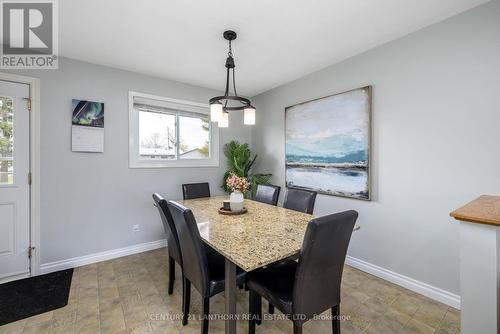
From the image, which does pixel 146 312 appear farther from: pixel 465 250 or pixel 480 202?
pixel 480 202

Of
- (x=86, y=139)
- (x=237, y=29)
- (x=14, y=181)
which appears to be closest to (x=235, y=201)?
(x=237, y=29)

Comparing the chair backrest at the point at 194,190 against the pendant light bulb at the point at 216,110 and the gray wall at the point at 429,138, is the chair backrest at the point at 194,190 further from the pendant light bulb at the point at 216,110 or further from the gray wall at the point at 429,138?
the gray wall at the point at 429,138

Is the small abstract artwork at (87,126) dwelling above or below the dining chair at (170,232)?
above

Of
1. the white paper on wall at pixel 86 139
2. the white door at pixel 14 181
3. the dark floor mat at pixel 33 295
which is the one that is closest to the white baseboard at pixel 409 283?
the dark floor mat at pixel 33 295

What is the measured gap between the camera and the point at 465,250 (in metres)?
1.27

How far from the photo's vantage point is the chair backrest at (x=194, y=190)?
2953 mm

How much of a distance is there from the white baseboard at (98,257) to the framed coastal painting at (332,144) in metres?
2.28

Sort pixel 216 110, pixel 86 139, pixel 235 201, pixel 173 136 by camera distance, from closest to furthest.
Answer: pixel 216 110
pixel 235 201
pixel 86 139
pixel 173 136

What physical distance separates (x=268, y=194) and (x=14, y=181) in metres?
2.83

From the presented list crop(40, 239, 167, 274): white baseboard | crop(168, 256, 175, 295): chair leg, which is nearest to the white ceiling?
crop(168, 256, 175, 295): chair leg

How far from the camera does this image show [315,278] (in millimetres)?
1247

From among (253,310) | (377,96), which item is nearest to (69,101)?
(253,310)

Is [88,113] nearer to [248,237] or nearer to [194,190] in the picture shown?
[194,190]

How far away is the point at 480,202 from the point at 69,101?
4.09 m
